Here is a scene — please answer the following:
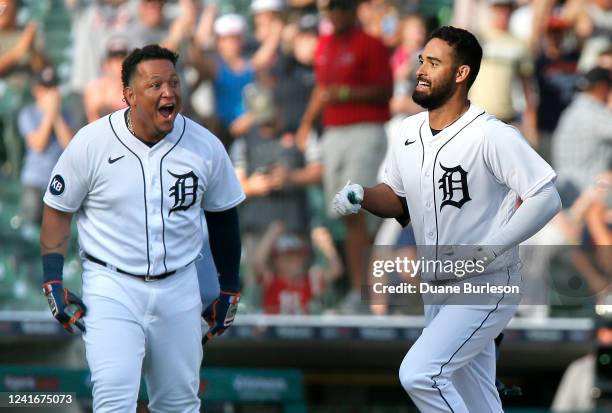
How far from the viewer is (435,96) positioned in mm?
5516

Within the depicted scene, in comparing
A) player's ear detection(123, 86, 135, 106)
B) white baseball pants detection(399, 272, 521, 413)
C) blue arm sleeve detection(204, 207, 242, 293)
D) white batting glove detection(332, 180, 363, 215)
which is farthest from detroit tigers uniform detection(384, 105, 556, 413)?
player's ear detection(123, 86, 135, 106)

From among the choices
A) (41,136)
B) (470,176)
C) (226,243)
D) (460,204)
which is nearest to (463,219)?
Answer: (460,204)

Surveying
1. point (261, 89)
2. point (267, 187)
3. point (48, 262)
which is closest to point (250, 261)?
point (267, 187)

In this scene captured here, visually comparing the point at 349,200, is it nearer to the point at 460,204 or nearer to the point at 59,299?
the point at 460,204

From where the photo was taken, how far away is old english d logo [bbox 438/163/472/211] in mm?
5465

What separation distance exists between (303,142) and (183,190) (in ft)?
14.9

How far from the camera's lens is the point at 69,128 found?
1027 cm

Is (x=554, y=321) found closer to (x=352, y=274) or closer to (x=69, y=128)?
(x=352, y=274)

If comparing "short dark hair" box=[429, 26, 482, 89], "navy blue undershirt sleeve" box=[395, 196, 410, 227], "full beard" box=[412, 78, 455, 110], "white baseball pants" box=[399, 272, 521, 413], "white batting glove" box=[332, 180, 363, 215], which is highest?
"short dark hair" box=[429, 26, 482, 89]

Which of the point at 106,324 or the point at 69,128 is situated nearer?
the point at 106,324

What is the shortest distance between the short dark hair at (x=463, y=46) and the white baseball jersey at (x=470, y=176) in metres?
0.20

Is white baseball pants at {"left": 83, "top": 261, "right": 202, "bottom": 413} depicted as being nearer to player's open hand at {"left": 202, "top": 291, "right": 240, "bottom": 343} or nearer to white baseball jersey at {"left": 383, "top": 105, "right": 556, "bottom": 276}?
player's open hand at {"left": 202, "top": 291, "right": 240, "bottom": 343}

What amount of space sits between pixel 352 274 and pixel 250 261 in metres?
0.79

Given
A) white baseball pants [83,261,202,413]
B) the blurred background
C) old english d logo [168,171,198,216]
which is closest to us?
white baseball pants [83,261,202,413]
